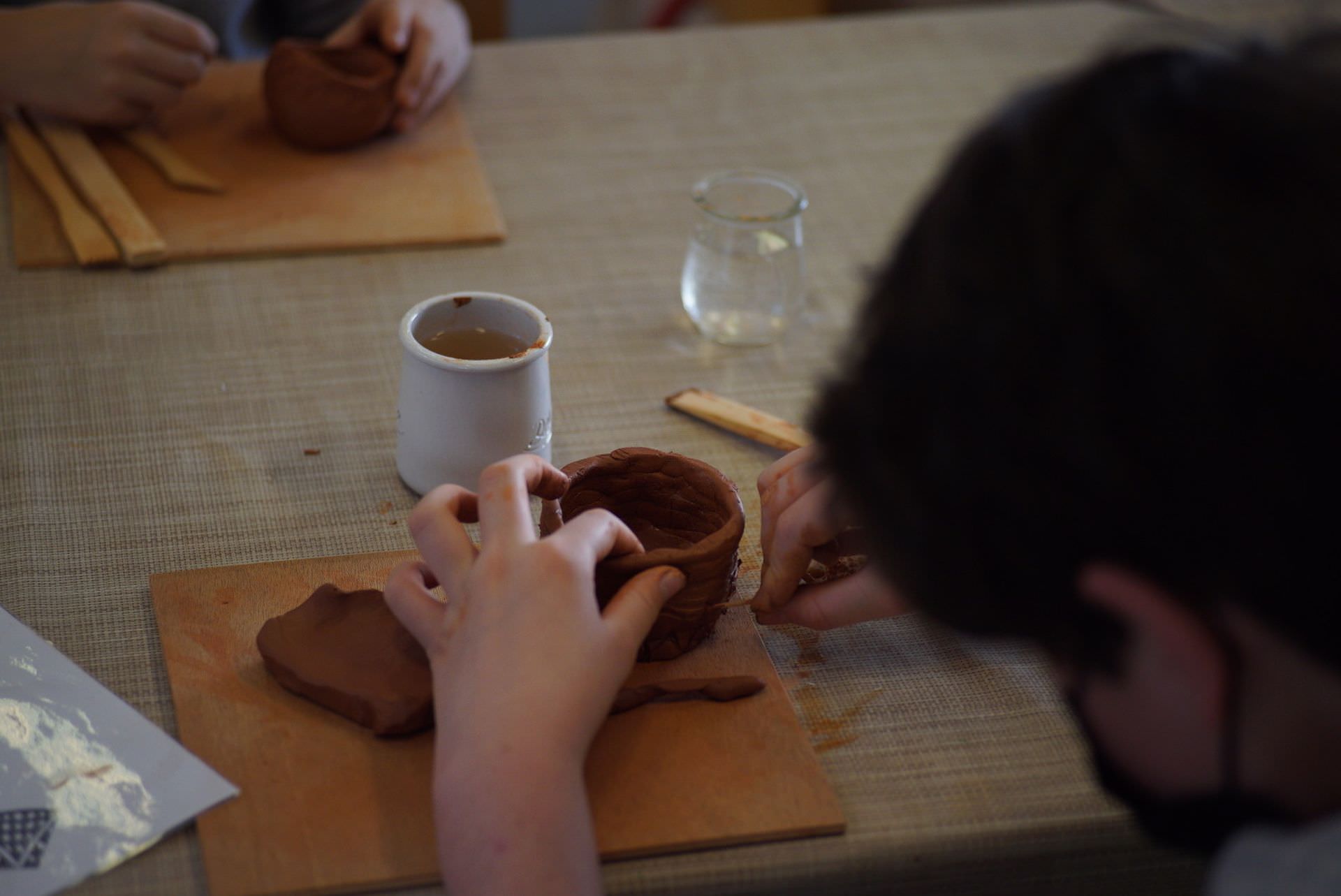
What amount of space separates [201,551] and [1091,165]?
595mm

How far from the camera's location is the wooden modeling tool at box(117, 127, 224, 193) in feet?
3.79

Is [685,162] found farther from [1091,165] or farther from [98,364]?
[1091,165]

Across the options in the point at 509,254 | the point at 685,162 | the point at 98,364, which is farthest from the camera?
the point at 685,162

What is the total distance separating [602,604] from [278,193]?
0.67 m

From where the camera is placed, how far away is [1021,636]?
1.68ft

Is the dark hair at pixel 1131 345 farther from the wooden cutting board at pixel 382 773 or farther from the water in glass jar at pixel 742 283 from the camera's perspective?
the water in glass jar at pixel 742 283

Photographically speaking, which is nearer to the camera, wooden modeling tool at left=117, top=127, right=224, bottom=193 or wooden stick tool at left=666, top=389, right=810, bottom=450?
wooden stick tool at left=666, top=389, right=810, bottom=450

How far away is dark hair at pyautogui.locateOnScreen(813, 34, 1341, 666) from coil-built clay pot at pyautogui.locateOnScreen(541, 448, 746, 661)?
22 cm

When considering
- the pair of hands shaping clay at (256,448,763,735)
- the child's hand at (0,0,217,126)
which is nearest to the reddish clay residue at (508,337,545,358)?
the pair of hands shaping clay at (256,448,763,735)

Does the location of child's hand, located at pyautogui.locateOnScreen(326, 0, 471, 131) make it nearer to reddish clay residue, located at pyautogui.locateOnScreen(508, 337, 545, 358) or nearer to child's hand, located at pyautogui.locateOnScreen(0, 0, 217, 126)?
child's hand, located at pyautogui.locateOnScreen(0, 0, 217, 126)

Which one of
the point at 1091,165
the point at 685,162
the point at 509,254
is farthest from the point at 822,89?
the point at 1091,165

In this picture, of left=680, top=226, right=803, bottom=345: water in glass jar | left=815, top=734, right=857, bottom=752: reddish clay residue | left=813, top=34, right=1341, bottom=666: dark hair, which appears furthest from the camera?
left=680, top=226, right=803, bottom=345: water in glass jar

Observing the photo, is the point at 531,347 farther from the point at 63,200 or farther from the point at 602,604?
the point at 63,200

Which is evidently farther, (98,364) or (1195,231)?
(98,364)
